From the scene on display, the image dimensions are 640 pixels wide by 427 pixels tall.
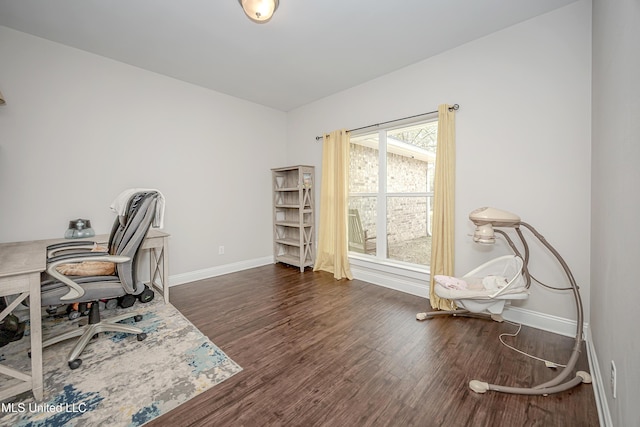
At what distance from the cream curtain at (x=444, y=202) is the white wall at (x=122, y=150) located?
9.14 ft

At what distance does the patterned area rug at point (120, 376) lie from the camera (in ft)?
4.35

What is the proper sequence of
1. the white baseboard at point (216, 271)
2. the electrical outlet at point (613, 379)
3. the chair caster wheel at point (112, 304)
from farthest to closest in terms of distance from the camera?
the white baseboard at point (216, 271) < the chair caster wheel at point (112, 304) < the electrical outlet at point (613, 379)

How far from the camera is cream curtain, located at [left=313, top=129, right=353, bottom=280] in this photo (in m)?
3.58

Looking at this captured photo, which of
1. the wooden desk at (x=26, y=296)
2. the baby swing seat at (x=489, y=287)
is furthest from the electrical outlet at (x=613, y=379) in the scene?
the wooden desk at (x=26, y=296)

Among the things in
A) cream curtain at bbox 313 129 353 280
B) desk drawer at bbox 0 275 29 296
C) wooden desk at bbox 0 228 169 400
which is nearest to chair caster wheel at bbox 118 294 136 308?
wooden desk at bbox 0 228 169 400

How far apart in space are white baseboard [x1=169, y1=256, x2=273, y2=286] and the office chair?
127cm

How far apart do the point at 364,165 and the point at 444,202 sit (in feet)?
4.61

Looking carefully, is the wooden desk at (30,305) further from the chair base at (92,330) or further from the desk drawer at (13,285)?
the chair base at (92,330)

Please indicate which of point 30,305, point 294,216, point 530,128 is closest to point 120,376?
point 30,305

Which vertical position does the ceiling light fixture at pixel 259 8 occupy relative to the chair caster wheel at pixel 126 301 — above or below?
above

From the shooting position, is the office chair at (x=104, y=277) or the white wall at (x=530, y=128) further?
the white wall at (x=530, y=128)

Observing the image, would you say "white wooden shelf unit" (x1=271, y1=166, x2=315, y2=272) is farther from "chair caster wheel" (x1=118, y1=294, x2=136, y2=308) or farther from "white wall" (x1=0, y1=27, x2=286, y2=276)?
"chair caster wheel" (x1=118, y1=294, x2=136, y2=308)

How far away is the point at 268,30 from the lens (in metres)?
2.32

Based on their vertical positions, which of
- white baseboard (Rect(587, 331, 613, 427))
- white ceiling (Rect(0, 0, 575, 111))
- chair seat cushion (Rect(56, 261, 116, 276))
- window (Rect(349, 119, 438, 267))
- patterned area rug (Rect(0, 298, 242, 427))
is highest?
white ceiling (Rect(0, 0, 575, 111))
